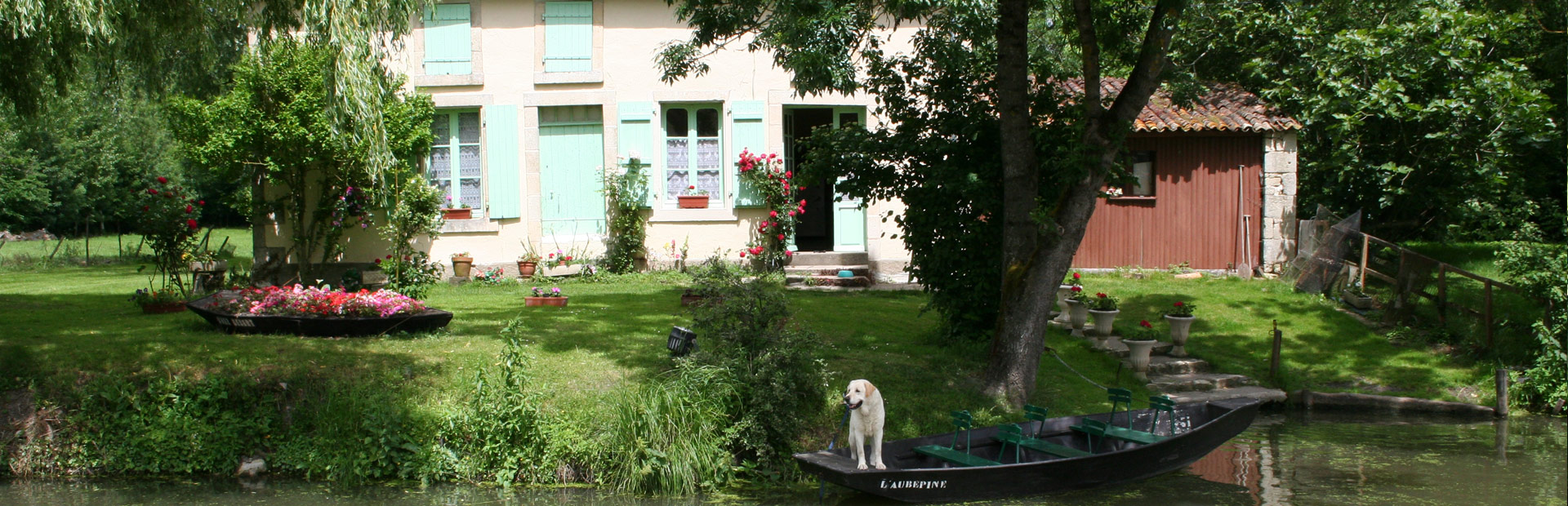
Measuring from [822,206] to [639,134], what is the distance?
3690 millimetres

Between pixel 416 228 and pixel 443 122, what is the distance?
1811 mm

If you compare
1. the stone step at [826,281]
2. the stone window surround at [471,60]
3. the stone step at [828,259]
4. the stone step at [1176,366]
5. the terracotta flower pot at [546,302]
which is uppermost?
the stone window surround at [471,60]

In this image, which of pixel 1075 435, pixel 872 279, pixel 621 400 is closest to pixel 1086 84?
pixel 1075 435

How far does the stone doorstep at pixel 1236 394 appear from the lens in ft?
34.0

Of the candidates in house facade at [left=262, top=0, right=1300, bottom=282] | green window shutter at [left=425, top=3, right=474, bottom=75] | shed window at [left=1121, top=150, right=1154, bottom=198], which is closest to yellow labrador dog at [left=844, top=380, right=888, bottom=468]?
house facade at [left=262, top=0, right=1300, bottom=282]

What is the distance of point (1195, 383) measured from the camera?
10.9 metres

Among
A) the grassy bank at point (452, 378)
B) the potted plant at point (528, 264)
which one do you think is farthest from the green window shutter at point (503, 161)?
the grassy bank at point (452, 378)

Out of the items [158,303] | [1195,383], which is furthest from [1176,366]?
[158,303]

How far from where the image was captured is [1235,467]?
28.9 ft

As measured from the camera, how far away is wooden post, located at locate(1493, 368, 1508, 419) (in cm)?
1040

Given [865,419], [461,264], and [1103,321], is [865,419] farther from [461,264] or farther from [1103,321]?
[461,264]

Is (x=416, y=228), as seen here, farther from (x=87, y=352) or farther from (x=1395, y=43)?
(x=1395, y=43)

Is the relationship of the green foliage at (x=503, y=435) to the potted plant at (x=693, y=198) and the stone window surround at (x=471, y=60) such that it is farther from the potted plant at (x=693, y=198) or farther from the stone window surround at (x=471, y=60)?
the stone window surround at (x=471, y=60)

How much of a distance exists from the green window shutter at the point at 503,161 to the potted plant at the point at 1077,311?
8.42 meters
